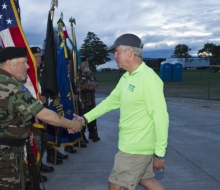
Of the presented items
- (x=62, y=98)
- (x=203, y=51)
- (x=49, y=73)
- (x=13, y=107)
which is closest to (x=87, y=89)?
(x=62, y=98)

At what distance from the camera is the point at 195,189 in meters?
4.59

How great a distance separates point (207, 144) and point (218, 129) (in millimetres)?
1641

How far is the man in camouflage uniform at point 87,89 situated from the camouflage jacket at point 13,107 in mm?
4410

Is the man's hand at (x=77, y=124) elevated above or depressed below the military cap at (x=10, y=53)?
below

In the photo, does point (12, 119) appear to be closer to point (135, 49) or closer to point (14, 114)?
point (14, 114)

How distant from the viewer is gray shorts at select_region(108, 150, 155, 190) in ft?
10.4

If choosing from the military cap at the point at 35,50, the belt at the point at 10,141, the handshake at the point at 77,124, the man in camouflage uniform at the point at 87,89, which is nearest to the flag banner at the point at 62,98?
the military cap at the point at 35,50

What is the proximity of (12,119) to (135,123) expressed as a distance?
1144 mm

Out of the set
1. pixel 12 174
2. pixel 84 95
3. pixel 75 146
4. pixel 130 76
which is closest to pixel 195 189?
pixel 130 76

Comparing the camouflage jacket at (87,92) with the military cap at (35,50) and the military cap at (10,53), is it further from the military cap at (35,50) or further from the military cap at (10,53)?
the military cap at (10,53)

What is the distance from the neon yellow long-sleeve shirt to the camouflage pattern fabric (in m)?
0.85

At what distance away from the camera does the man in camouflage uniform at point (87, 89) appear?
7420 millimetres

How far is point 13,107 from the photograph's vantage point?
2.83 metres

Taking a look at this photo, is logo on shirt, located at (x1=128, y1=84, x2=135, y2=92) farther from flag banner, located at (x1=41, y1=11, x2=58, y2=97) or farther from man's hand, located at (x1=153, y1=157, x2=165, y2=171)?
flag banner, located at (x1=41, y1=11, x2=58, y2=97)
